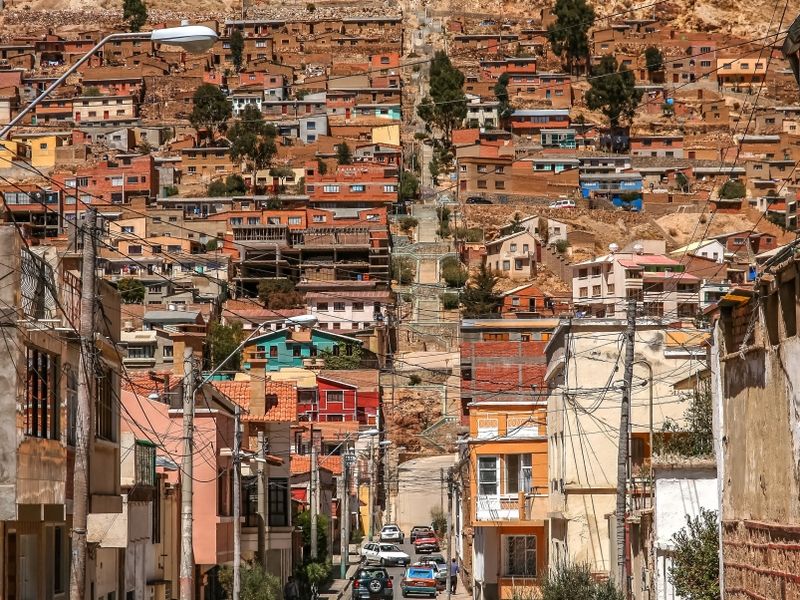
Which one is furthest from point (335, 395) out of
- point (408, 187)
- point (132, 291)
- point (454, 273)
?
point (408, 187)

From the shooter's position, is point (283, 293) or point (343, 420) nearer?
point (343, 420)

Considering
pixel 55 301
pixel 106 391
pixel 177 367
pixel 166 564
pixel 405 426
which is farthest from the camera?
pixel 405 426

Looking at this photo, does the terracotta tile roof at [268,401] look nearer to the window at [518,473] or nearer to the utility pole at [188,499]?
the window at [518,473]

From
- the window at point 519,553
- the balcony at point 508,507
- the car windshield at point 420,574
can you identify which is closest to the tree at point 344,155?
the car windshield at point 420,574

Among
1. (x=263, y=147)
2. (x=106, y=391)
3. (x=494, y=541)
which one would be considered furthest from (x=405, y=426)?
(x=106, y=391)

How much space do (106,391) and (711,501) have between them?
1071 centimetres

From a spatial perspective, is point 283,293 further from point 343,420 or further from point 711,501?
point 711,501

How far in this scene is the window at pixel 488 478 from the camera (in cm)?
5234

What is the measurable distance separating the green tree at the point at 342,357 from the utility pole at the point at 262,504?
7511cm

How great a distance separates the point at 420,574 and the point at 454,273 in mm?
95951

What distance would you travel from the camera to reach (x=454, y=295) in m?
155

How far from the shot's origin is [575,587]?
35156 millimetres

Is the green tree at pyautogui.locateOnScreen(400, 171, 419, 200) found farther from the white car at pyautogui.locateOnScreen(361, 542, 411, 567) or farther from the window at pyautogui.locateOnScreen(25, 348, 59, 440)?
the window at pyautogui.locateOnScreen(25, 348, 59, 440)

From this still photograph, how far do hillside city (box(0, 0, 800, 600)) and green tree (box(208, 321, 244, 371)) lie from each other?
0.34 m
